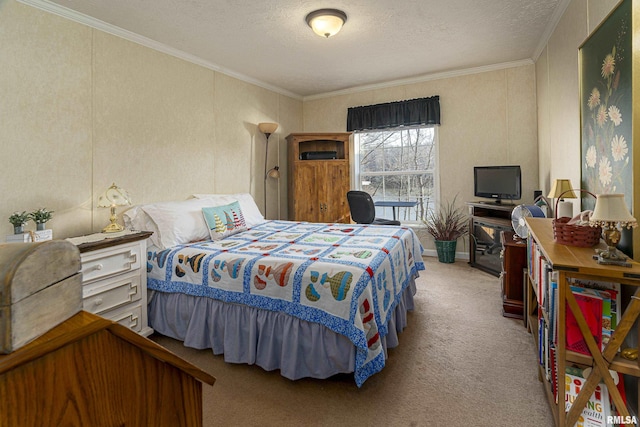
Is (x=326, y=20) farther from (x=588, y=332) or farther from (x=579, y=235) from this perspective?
(x=588, y=332)

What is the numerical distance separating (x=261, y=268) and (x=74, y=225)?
5.74 feet

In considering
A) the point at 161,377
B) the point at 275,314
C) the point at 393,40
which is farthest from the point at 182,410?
the point at 393,40

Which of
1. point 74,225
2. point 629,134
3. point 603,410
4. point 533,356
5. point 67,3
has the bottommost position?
point 533,356

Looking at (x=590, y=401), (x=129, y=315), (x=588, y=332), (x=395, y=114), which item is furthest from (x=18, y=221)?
(x=395, y=114)

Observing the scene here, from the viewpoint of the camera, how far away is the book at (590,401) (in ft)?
4.42

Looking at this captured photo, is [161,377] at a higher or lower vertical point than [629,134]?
lower

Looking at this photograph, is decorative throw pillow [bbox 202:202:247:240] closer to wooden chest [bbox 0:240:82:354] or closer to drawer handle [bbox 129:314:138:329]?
drawer handle [bbox 129:314:138:329]

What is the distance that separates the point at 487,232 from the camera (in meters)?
4.00

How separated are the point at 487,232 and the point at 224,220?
3134 millimetres

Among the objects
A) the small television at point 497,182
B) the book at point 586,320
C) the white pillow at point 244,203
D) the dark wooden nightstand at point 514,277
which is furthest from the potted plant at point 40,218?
the small television at point 497,182

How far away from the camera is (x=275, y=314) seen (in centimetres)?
201

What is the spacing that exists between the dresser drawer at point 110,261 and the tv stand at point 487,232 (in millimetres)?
3737

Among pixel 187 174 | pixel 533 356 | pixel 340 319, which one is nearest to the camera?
pixel 340 319

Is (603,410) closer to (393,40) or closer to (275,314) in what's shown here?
(275,314)
